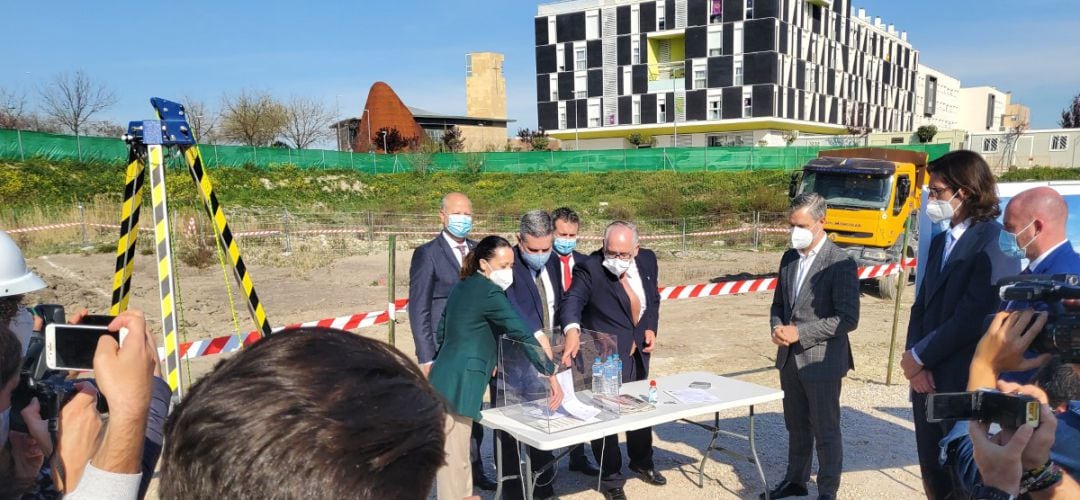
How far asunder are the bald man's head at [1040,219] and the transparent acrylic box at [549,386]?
7.00 ft

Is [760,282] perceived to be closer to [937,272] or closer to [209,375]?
[937,272]

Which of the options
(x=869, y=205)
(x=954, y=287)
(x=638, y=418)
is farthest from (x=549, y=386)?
(x=869, y=205)

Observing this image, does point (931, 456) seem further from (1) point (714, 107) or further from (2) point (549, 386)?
(1) point (714, 107)

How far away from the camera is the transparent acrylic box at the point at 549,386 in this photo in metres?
3.63

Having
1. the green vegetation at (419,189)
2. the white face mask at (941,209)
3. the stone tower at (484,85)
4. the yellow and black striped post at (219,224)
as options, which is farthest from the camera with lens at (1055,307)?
the stone tower at (484,85)

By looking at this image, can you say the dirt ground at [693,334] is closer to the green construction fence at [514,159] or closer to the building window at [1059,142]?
the green construction fence at [514,159]

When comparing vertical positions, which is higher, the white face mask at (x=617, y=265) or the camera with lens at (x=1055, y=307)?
the camera with lens at (x=1055, y=307)

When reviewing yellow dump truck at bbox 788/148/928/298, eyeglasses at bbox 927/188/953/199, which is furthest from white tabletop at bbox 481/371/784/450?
yellow dump truck at bbox 788/148/928/298

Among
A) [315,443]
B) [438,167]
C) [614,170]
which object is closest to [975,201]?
[315,443]

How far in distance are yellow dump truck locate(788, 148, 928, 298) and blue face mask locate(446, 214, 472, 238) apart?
383 inches

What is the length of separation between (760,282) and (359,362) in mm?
7395

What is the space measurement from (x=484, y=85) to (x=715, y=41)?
95.6ft

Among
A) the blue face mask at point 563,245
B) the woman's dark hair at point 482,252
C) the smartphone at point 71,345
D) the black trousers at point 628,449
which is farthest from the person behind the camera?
the blue face mask at point 563,245

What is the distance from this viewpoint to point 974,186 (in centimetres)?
334
